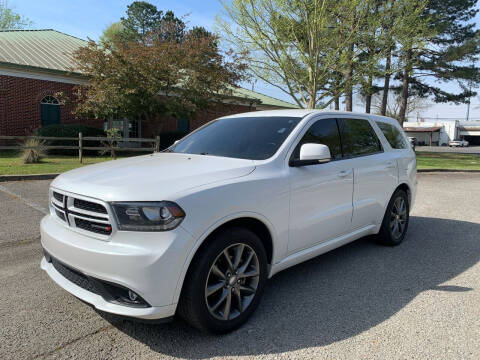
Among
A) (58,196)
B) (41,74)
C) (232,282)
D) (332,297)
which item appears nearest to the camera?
(232,282)

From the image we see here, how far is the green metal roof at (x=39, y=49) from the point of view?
18.3 m

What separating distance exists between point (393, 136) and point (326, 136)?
6.27 feet

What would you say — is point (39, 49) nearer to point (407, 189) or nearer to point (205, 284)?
point (407, 189)

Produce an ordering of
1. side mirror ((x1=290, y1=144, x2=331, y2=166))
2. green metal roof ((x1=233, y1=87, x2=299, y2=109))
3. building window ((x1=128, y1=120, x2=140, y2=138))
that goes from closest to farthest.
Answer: side mirror ((x1=290, y1=144, x2=331, y2=166))
building window ((x1=128, y1=120, x2=140, y2=138))
green metal roof ((x1=233, y1=87, x2=299, y2=109))

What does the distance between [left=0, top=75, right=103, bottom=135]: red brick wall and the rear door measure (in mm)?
17968

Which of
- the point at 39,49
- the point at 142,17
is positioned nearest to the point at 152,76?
the point at 39,49

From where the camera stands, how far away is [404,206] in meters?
5.34

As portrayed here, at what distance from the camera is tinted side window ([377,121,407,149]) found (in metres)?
5.24

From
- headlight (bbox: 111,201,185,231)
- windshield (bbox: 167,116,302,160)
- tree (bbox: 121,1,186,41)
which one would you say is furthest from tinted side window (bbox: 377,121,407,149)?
tree (bbox: 121,1,186,41)

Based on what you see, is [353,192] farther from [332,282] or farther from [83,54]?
[83,54]

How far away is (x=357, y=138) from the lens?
4.55 meters

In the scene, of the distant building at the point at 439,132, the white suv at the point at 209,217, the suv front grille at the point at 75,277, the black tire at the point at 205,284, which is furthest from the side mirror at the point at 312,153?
the distant building at the point at 439,132

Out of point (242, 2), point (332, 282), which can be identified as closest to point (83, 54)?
point (242, 2)

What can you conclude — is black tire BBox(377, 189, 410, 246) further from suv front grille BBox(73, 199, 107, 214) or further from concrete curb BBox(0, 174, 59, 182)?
concrete curb BBox(0, 174, 59, 182)
